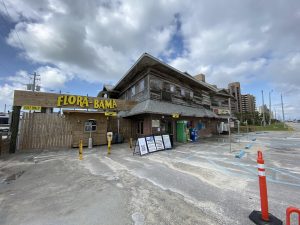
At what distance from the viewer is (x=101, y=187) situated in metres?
4.20

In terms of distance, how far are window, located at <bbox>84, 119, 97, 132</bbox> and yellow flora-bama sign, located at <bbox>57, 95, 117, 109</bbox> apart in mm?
1275

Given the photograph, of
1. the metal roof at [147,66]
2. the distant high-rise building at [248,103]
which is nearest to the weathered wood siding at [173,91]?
the metal roof at [147,66]

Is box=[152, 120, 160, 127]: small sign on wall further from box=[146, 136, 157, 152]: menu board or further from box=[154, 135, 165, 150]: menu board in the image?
box=[146, 136, 157, 152]: menu board

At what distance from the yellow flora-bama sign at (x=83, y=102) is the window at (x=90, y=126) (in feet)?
4.18

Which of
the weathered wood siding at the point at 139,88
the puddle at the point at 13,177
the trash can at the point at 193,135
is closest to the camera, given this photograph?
the puddle at the point at 13,177

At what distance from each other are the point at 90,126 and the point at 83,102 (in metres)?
2.04

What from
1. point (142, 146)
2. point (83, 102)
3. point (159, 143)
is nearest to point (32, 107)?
point (83, 102)

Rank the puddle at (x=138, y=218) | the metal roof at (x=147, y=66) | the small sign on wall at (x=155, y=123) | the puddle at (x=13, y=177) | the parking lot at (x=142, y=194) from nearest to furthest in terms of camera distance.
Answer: the puddle at (x=138, y=218)
the parking lot at (x=142, y=194)
the puddle at (x=13, y=177)
the metal roof at (x=147, y=66)
the small sign on wall at (x=155, y=123)

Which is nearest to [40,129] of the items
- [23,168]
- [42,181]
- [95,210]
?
[23,168]

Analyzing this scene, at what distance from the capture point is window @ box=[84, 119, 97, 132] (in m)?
11.8

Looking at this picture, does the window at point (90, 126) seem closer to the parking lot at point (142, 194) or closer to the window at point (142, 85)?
the window at point (142, 85)

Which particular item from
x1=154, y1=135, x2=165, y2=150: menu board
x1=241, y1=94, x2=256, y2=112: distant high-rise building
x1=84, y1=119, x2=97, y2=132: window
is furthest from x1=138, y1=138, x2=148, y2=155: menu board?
x1=241, y1=94, x2=256, y2=112: distant high-rise building

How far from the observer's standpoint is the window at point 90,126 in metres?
11.8

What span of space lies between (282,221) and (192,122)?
1452cm
